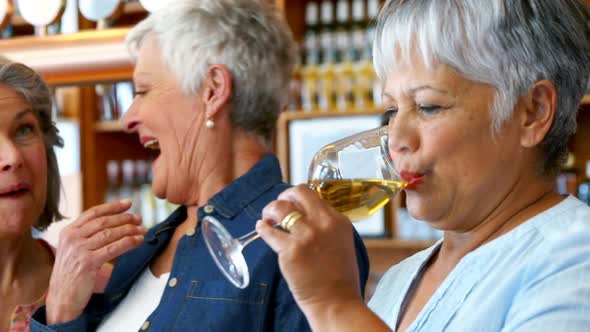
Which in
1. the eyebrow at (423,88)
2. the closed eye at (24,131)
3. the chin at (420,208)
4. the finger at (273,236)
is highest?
the eyebrow at (423,88)

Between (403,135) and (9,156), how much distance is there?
88cm

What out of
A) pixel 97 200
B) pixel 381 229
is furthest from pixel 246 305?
pixel 97 200

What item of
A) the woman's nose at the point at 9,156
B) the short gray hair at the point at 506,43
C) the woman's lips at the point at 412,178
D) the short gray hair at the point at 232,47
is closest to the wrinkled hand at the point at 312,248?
the woman's lips at the point at 412,178

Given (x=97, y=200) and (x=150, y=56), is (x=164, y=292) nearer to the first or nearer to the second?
(x=150, y=56)

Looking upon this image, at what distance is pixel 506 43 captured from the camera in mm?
927

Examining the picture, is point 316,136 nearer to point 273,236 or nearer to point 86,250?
point 86,250

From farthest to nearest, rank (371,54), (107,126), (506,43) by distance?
1. (107,126)
2. (371,54)
3. (506,43)

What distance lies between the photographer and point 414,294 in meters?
1.08

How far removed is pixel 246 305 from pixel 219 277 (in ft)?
0.26

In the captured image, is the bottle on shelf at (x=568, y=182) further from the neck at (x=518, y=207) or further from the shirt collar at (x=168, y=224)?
the neck at (x=518, y=207)

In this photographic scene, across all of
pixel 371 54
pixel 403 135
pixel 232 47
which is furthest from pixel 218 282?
pixel 371 54

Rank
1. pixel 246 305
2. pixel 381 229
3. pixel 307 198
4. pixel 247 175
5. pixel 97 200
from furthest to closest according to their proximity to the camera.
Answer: pixel 97 200 → pixel 381 229 → pixel 247 175 → pixel 246 305 → pixel 307 198

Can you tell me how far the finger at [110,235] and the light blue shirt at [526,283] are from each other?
1.96 feet

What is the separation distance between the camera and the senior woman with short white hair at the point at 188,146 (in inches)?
56.8
